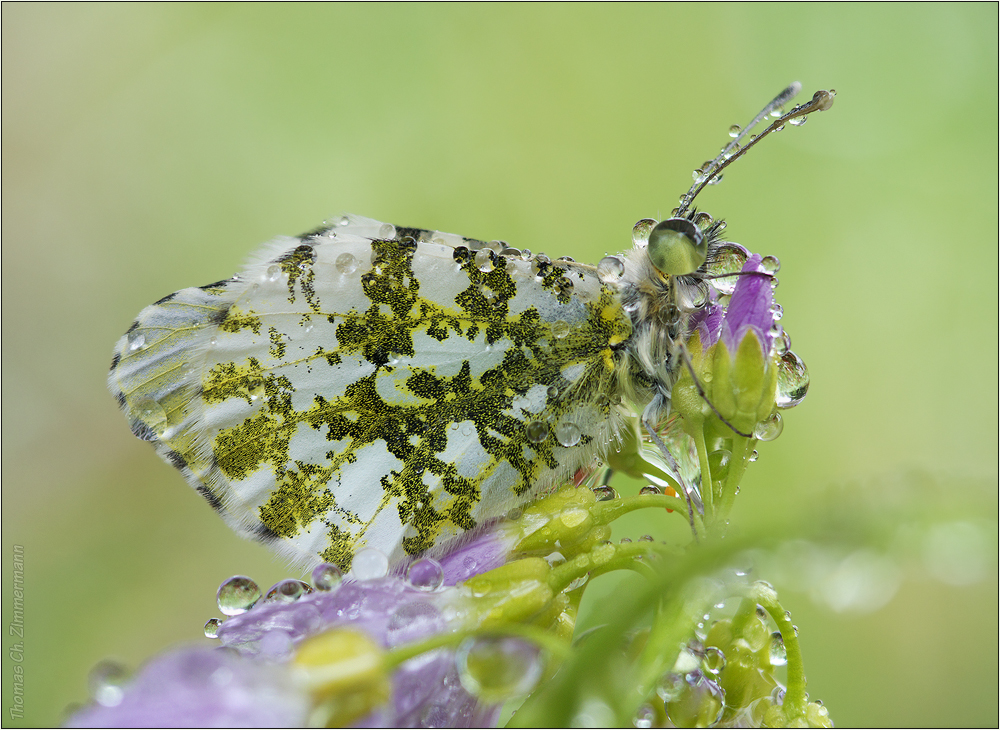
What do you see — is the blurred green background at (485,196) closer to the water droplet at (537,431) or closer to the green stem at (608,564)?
the water droplet at (537,431)

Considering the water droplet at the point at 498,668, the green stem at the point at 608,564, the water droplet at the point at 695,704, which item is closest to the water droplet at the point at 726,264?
the green stem at the point at 608,564

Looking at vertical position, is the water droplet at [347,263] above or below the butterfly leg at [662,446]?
above

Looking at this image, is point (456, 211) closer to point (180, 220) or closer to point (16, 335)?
point (180, 220)

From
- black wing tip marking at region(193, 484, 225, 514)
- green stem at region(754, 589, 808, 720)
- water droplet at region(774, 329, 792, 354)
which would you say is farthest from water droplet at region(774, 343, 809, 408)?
black wing tip marking at region(193, 484, 225, 514)

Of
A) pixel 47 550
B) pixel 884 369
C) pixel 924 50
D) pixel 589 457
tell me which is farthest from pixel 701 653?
pixel 924 50

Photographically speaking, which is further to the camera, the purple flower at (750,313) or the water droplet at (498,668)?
the purple flower at (750,313)

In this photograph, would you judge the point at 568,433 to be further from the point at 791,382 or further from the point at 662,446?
the point at 791,382

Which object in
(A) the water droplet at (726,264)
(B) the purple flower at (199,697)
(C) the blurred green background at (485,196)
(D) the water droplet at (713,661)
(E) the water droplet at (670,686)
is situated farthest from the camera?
(C) the blurred green background at (485,196)
